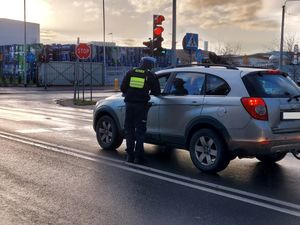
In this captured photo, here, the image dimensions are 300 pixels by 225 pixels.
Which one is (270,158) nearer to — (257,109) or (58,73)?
(257,109)

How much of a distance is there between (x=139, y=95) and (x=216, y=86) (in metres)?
1.33

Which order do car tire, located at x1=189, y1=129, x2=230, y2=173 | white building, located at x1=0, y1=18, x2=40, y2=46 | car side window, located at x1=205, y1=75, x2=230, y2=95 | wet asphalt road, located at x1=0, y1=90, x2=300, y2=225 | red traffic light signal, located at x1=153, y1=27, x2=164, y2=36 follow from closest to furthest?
wet asphalt road, located at x1=0, y1=90, x2=300, y2=225, car tire, located at x1=189, y1=129, x2=230, y2=173, car side window, located at x1=205, y1=75, x2=230, y2=95, red traffic light signal, located at x1=153, y1=27, x2=164, y2=36, white building, located at x1=0, y1=18, x2=40, y2=46

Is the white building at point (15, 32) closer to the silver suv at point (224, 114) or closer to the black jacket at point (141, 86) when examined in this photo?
the black jacket at point (141, 86)

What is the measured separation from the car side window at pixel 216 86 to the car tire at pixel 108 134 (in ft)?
7.53

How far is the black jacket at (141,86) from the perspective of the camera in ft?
27.0

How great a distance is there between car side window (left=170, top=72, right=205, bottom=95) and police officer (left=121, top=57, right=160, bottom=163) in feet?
0.99

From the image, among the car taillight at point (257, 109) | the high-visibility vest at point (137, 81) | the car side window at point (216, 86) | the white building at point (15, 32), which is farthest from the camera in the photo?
the white building at point (15, 32)

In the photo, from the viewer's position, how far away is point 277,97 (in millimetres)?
7273

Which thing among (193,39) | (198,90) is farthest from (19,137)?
(193,39)

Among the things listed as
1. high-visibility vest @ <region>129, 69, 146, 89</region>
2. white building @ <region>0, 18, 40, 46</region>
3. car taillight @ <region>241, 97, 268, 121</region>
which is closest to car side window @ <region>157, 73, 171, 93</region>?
high-visibility vest @ <region>129, 69, 146, 89</region>

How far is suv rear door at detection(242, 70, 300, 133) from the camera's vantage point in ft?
23.4

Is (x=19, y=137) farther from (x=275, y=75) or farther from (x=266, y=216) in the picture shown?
(x=266, y=216)

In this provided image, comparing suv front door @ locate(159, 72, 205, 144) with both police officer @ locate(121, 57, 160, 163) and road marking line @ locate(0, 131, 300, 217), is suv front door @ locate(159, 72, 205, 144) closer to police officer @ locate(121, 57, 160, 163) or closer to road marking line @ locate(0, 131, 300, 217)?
police officer @ locate(121, 57, 160, 163)

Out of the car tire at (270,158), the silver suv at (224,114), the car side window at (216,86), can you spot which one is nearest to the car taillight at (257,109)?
the silver suv at (224,114)
